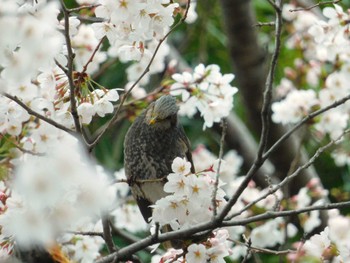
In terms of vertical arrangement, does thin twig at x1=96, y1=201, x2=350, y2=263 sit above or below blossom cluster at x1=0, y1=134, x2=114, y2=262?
below

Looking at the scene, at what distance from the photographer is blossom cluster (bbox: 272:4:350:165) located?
2467 millimetres

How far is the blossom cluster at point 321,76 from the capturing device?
247cm

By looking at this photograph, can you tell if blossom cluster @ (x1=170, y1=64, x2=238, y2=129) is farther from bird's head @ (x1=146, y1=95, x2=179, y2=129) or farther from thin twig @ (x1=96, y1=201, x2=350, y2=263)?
thin twig @ (x1=96, y1=201, x2=350, y2=263)

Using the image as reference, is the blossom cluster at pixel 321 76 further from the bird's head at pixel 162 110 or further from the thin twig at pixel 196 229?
the thin twig at pixel 196 229

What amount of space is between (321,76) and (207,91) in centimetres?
118

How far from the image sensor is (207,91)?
7.85ft

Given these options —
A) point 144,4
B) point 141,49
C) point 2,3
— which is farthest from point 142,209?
point 2,3

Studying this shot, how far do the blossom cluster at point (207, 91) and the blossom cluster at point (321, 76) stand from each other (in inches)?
14.9

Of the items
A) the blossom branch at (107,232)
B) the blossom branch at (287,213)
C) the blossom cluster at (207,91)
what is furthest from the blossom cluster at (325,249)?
the blossom cluster at (207,91)

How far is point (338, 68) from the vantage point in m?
3.12

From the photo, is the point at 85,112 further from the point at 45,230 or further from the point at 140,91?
the point at 140,91

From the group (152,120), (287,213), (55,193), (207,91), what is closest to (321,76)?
(207,91)

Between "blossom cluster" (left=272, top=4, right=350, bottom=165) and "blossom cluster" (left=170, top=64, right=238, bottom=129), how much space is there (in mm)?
378

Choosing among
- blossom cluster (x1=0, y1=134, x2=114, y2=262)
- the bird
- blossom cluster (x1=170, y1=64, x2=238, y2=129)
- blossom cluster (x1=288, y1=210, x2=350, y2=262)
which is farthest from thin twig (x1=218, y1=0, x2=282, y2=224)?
the bird
